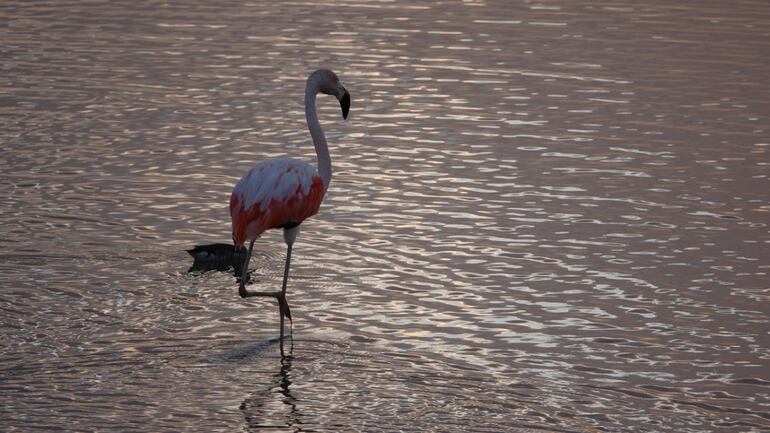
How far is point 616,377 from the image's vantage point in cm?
981

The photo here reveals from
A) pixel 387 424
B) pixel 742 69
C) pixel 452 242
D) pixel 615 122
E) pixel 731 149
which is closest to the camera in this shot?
pixel 387 424

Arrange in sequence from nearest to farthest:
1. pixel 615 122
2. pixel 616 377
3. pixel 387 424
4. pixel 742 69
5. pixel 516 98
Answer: pixel 387 424
pixel 616 377
pixel 615 122
pixel 516 98
pixel 742 69

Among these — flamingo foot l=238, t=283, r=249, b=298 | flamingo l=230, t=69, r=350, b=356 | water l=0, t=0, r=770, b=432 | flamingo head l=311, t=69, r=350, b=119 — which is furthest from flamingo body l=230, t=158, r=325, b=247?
flamingo head l=311, t=69, r=350, b=119

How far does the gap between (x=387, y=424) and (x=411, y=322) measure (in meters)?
2.13

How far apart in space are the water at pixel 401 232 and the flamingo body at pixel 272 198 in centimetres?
74

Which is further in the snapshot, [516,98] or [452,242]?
[516,98]

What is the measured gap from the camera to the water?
9344mm

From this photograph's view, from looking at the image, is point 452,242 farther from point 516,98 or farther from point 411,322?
point 516,98

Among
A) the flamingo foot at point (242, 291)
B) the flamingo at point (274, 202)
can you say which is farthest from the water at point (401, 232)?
the flamingo at point (274, 202)

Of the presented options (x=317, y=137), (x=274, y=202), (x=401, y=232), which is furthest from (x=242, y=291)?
(x=401, y=232)

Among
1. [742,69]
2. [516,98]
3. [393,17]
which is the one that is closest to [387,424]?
[516,98]

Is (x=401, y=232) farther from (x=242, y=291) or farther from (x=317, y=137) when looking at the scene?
(x=242, y=291)

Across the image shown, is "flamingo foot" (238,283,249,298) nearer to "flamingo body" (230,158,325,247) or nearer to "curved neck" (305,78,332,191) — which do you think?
"flamingo body" (230,158,325,247)

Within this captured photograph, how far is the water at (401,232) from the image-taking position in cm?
934
